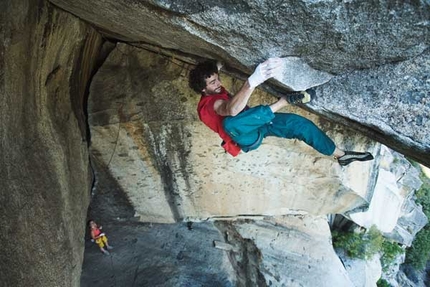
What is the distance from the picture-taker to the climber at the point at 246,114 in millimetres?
3510

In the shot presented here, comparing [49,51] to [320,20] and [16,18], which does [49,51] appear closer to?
[16,18]

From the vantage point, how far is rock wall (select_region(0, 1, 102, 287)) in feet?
10.9

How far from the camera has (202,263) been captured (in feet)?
21.2

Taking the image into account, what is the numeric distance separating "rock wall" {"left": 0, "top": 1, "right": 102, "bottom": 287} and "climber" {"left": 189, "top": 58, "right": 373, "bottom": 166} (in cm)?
132

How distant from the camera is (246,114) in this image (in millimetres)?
3857

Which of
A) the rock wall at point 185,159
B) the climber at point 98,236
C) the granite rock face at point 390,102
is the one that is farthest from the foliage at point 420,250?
the granite rock face at point 390,102

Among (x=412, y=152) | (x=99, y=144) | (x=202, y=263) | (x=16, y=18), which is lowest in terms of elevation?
(x=202, y=263)

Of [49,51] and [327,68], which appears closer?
[327,68]

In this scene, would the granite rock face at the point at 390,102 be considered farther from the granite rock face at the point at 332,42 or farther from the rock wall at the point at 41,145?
the rock wall at the point at 41,145

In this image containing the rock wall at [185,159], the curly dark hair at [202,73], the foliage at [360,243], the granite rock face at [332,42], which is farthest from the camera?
the foliage at [360,243]

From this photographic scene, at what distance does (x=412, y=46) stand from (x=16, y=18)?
2846 mm

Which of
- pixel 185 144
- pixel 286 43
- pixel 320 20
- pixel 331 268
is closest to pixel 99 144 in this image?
pixel 185 144

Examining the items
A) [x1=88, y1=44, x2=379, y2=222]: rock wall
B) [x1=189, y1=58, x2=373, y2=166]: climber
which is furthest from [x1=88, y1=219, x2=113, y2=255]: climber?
[x1=189, y1=58, x2=373, y2=166]: climber

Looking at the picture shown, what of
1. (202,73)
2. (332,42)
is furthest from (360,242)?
(332,42)
